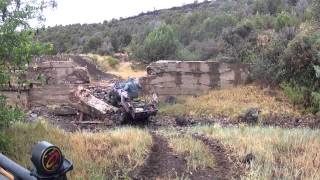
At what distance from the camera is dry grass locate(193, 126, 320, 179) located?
343 inches

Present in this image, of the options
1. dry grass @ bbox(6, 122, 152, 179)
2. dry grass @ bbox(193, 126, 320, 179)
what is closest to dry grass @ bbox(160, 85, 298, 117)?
dry grass @ bbox(193, 126, 320, 179)

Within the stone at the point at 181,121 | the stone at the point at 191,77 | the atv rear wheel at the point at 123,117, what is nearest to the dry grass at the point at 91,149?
the atv rear wheel at the point at 123,117

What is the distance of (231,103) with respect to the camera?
23.2m

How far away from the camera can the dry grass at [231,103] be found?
22125 mm

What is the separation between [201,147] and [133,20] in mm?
78279

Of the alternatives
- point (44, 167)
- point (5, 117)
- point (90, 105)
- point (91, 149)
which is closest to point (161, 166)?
point (91, 149)

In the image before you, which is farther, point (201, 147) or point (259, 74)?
point (259, 74)

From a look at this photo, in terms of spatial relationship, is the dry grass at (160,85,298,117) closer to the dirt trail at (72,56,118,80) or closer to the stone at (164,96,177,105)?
the stone at (164,96,177,105)

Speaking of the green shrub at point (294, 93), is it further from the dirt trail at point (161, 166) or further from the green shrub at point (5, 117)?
the green shrub at point (5, 117)

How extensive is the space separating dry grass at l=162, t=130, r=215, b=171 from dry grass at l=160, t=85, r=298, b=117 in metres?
10.0

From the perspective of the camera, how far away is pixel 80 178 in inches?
309

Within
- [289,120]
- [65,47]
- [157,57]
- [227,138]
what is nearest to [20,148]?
[227,138]

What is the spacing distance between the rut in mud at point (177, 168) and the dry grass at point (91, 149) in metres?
0.19

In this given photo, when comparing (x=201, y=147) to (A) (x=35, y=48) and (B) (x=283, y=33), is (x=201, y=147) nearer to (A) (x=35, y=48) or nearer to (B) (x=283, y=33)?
(A) (x=35, y=48)
